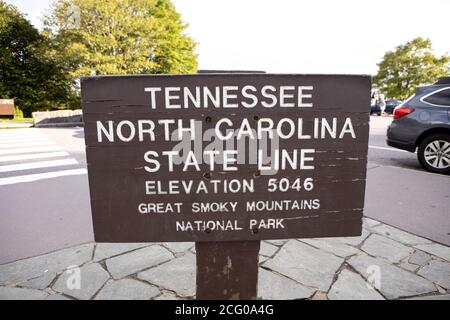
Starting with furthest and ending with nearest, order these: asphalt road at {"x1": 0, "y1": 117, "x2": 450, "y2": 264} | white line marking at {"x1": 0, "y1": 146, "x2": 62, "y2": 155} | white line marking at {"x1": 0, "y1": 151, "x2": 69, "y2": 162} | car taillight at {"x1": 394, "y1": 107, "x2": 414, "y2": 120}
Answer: white line marking at {"x1": 0, "y1": 146, "x2": 62, "y2": 155}
white line marking at {"x1": 0, "y1": 151, "x2": 69, "y2": 162}
car taillight at {"x1": 394, "y1": 107, "x2": 414, "y2": 120}
asphalt road at {"x1": 0, "y1": 117, "x2": 450, "y2": 264}

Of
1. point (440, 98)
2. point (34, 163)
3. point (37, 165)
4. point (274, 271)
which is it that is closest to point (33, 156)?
point (34, 163)

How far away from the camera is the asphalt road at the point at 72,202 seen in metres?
3.31

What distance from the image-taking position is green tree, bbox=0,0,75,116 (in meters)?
28.1

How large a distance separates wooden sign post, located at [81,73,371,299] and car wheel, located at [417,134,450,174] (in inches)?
220

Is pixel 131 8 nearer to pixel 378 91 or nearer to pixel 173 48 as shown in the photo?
pixel 173 48

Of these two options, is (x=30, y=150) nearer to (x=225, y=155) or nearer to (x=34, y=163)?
(x=34, y=163)

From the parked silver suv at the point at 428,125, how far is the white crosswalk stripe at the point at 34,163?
21.9 feet

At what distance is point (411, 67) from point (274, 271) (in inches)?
1843

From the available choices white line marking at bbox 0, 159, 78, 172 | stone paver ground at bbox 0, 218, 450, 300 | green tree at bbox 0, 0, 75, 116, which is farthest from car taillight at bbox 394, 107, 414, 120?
green tree at bbox 0, 0, 75, 116

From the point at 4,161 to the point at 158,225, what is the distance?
25.6ft

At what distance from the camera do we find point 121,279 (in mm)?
2498

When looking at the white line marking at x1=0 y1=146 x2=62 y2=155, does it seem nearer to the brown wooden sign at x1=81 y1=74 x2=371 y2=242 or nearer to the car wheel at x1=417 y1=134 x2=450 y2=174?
the brown wooden sign at x1=81 y1=74 x2=371 y2=242

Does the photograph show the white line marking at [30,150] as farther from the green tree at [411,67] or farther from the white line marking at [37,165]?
the green tree at [411,67]

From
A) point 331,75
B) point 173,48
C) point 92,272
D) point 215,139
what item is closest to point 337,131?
point 331,75
